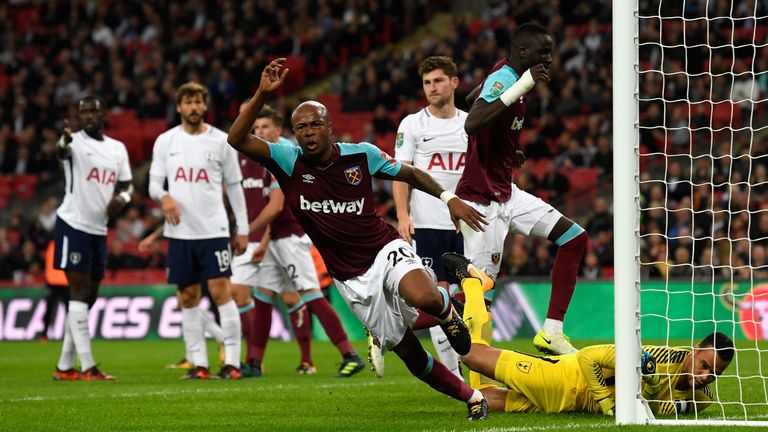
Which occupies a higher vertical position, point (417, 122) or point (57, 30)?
point (57, 30)

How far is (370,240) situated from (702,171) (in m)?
11.9

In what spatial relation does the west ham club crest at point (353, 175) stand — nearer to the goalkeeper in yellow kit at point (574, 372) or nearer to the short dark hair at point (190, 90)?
the goalkeeper in yellow kit at point (574, 372)

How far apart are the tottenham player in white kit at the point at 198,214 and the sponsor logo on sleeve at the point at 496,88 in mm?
3826

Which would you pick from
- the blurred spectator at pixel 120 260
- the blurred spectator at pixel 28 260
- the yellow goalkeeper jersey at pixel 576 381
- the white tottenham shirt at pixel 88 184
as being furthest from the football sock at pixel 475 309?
the blurred spectator at pixel 28 260

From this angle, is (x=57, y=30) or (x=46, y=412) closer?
(x=46, y=412)

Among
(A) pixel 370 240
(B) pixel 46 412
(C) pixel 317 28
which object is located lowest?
(B) pixel 46 412

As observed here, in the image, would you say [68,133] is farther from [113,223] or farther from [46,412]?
[113,223]

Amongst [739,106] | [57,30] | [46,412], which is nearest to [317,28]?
[57,30]

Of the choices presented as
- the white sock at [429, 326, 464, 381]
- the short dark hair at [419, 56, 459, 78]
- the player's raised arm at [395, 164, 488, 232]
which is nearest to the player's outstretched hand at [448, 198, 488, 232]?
the player's raised arm at [395, 164, 488, 232]

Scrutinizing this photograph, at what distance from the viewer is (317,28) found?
2808 cm

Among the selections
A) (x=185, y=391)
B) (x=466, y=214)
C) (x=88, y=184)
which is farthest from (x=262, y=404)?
(x=88, y=184)

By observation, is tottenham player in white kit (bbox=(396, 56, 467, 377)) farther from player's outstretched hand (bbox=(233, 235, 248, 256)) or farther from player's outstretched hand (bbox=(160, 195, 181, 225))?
player's outstretched hand (bbox=(160, 195, 181, 225))

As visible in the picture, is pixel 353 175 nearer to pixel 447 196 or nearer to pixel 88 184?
pixel 447 196

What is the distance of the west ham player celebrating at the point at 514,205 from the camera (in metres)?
7.71
